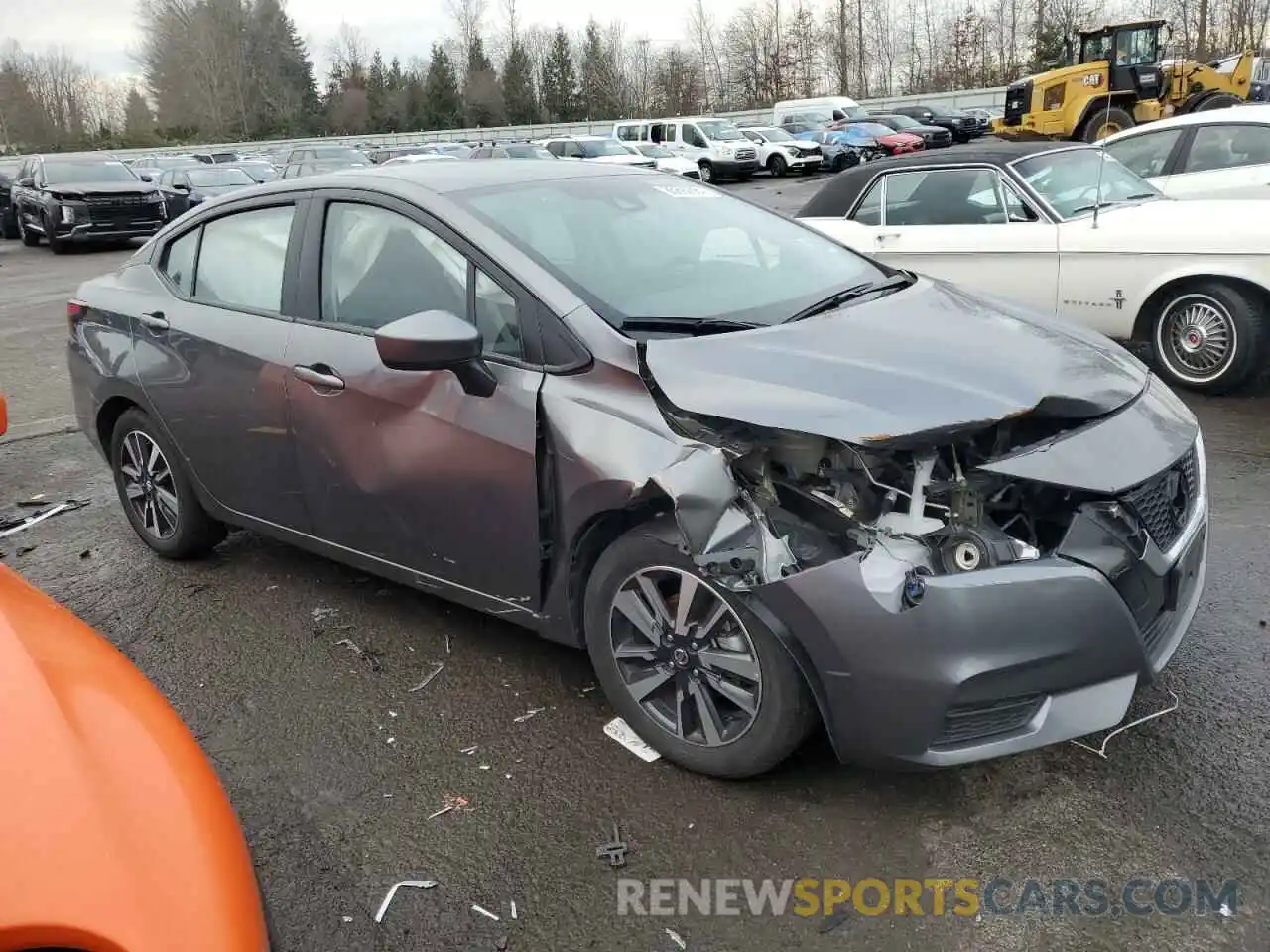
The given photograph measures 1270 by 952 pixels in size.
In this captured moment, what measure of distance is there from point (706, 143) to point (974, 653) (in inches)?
1131

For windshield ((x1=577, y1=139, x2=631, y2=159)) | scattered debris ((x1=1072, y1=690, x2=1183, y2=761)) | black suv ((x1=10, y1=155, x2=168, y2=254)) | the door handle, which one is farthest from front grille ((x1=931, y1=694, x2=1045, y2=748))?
windshield ((x1=577, y1=139, x2=631, y2=159))

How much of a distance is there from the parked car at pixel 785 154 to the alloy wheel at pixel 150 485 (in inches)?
1100

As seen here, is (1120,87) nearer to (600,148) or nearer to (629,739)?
(600,148)

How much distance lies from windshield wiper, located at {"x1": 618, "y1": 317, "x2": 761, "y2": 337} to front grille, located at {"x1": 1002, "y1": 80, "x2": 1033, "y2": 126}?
2396cm

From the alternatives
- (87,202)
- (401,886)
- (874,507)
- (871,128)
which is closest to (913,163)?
(874,507)

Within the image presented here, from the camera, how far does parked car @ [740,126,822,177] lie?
1195 inches

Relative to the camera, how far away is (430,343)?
289 centimetres

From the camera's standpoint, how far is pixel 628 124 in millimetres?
31031

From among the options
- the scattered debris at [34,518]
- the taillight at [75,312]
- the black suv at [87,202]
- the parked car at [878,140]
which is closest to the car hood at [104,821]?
the taillight at [75,312]

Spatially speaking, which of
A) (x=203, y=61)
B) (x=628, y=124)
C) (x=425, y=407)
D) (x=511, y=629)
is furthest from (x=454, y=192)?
(x=203, y=61)

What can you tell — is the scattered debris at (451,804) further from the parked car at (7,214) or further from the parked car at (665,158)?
the parked car at (7,214)

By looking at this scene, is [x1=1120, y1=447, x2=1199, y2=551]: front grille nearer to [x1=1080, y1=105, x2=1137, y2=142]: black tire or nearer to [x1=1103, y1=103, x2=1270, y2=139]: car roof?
[x1=1103, y1=103, x2=1270, y2=139]: car roof

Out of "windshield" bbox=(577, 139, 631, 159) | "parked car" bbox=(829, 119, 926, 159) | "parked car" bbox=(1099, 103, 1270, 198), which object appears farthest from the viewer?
"parked car" bbox=(829, 119, 926, 159)

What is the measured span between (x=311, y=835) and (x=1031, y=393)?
2.26 m
